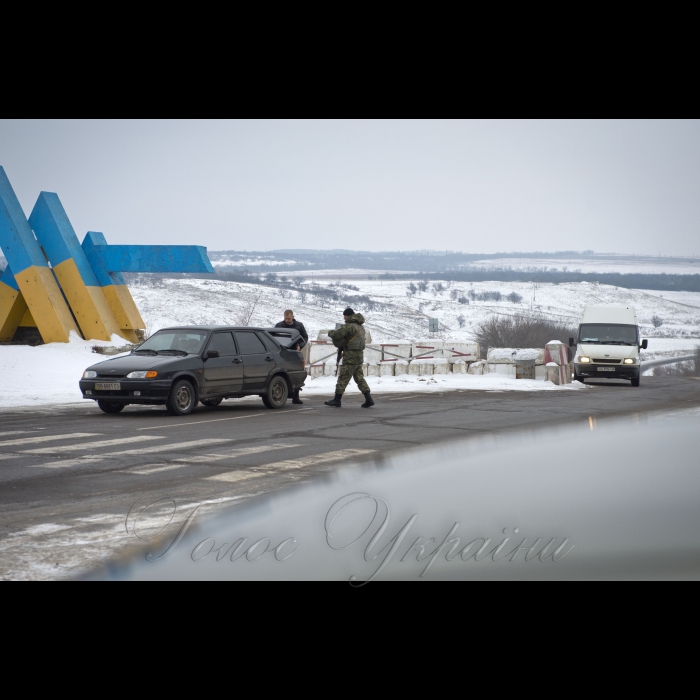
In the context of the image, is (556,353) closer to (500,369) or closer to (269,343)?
(500,369)

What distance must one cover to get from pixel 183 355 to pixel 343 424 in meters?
3.33

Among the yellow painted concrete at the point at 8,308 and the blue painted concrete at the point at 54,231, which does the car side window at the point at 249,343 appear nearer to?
the blue painted concrete at the point at 54,231

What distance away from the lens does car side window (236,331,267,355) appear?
632 inches

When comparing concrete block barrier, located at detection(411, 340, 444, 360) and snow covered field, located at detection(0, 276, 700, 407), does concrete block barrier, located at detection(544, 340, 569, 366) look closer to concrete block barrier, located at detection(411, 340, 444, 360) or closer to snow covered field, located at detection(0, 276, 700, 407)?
snow covered field, located at detection(0, 276, 700, 407)

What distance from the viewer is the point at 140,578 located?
17.4ft

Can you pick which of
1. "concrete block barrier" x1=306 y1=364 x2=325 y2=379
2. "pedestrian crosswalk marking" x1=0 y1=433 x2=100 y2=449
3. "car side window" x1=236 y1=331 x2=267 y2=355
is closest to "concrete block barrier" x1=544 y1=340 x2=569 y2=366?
"concrete block barrier" x1=306 y1=364 x2=325 y2=379

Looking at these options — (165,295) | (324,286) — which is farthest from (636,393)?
(324,286)

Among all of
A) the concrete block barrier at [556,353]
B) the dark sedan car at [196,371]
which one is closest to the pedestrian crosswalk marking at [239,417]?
the dark sedan car at [196,371]

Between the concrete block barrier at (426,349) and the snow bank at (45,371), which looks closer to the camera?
the snow bank at (45,371)

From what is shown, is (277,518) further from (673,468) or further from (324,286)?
(324,286)

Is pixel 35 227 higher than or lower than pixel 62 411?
higher

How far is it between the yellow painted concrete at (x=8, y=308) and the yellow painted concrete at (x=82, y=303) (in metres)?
1.31

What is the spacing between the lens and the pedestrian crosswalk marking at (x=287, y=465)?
8.75 meters

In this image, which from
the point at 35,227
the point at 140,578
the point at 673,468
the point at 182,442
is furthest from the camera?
the point at 35,227
